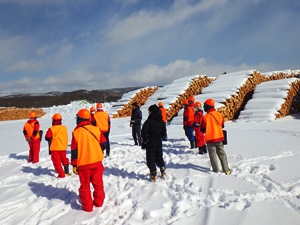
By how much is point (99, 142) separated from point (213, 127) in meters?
2.52

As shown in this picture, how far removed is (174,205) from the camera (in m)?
4.25

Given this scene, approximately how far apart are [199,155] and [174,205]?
3.59 meters

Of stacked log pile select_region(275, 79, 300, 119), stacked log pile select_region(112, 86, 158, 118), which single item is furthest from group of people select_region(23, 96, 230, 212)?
stacked log pile select_region(112, 86, 158, 118)

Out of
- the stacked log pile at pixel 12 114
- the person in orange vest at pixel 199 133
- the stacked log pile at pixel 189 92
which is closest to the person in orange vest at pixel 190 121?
the person in orange vest at pixel 199 133

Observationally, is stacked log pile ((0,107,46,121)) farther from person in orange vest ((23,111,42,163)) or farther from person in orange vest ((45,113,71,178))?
person in orange vest ((45,113,71,178))

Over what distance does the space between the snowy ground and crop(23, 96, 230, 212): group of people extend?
315mm

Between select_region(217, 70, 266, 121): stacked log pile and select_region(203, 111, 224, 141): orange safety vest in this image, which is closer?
select_region(203, 111, 224, 141): orange safety vest

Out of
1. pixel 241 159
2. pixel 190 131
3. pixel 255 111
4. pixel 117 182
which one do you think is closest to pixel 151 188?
pixel 117 182

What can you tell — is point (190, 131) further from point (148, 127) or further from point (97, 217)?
point (97, 217)

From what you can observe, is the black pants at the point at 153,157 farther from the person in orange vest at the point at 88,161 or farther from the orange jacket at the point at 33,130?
the orange jacket at the point at 33,130

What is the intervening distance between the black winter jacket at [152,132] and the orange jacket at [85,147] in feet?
4.15

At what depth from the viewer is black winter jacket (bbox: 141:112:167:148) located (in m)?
5.78

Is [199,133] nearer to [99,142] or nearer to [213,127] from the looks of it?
[213,127]

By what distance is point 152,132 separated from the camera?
5.80m
